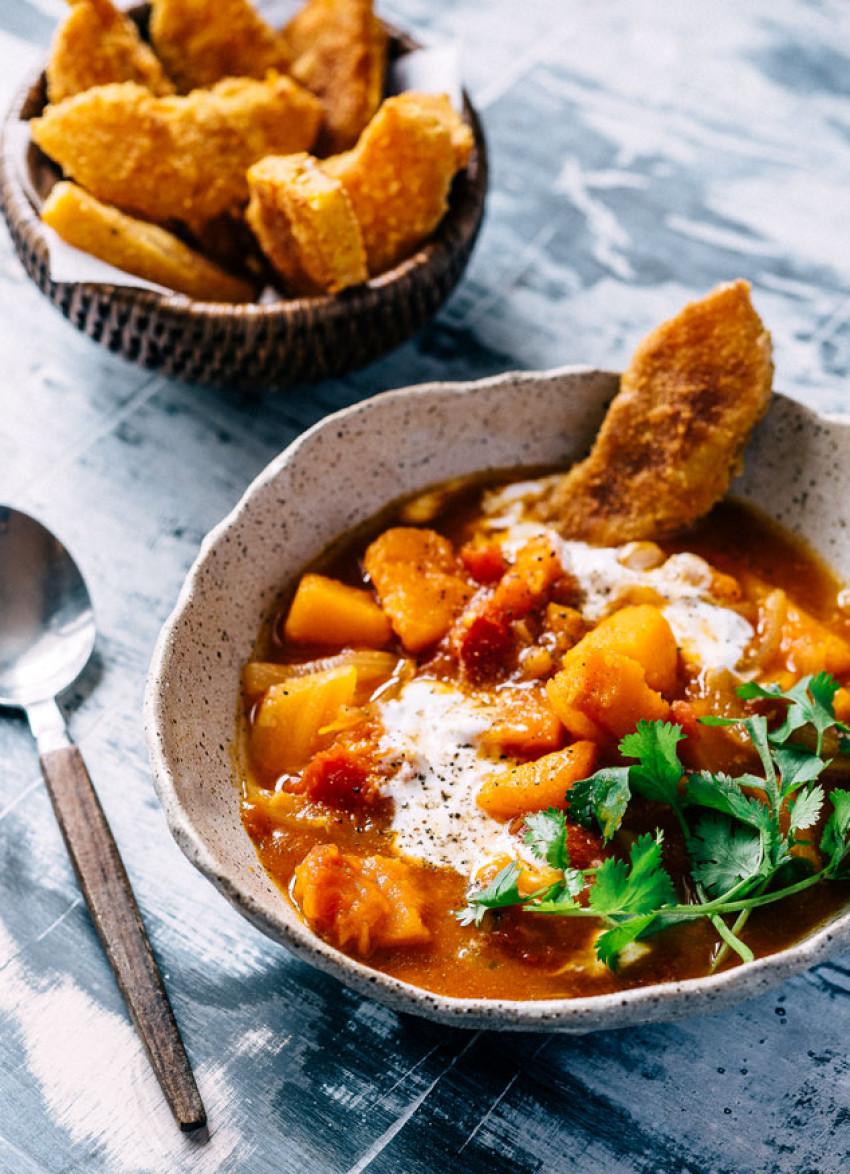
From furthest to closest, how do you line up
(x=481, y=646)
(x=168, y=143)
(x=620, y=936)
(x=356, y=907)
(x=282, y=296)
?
1. (x=282, y=296)
2. (x=168, y=143)
3. (x=481, y=646)
4. (x=356, y=907)
5. (x=620, y=936)

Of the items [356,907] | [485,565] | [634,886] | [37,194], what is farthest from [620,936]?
[37,194]

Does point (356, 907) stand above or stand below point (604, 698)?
below

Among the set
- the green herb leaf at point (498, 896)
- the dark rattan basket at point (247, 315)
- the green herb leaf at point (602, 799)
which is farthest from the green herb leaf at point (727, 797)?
the dark rattan basket at point (247, 315)

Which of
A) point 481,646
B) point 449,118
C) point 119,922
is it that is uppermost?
point 449,118

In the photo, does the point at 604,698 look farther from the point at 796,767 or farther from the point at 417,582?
the point at 417,582

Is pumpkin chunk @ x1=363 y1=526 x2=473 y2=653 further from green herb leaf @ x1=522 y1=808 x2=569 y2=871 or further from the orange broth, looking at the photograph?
green herb leaf @ x1=522 y1=808 x2=569 y2=871
